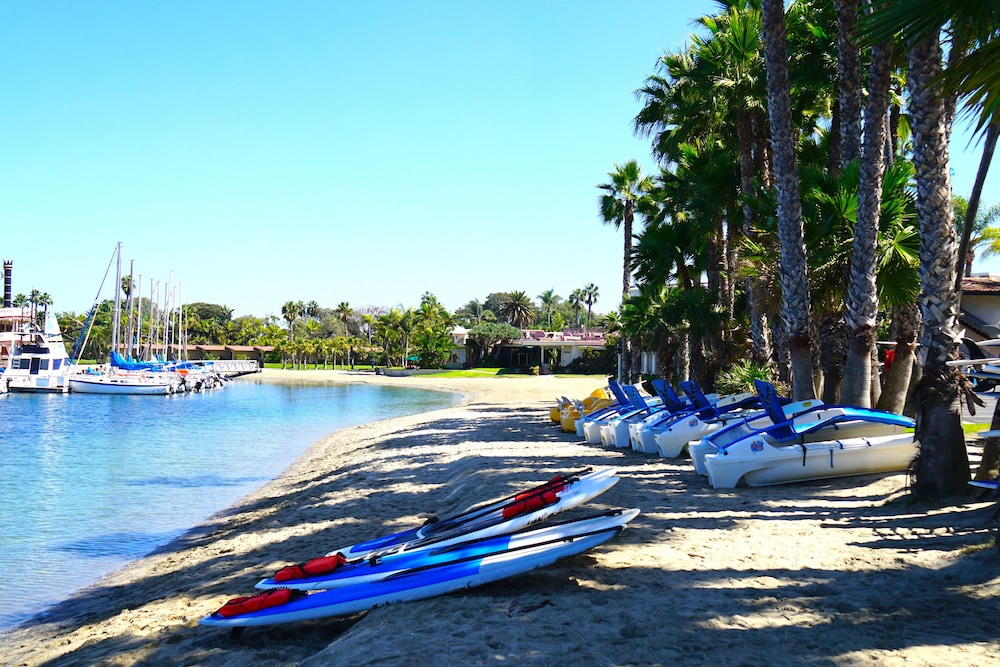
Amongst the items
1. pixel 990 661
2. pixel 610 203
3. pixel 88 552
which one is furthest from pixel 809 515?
pixel 610 203

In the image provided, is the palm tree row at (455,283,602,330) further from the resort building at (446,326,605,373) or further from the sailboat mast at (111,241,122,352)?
the sailboat mast at (111,241,122,352)

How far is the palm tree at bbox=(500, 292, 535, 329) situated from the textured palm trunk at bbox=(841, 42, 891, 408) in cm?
10239

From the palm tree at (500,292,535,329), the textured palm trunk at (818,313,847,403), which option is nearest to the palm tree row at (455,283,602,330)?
the palm tree at (500,292,535,329)

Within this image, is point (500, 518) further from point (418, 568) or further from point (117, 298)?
point (117, 298)

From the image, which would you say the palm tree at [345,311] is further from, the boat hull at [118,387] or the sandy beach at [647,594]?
the sandy beach at [647,594]

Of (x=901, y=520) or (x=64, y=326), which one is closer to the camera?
(x=901, y=520)

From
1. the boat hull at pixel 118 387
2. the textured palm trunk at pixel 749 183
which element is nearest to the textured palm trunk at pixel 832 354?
the textured palm trunk at pixel 749 183

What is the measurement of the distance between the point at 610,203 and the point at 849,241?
27.2 m

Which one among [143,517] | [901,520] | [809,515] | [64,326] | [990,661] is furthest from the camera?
[64,326]

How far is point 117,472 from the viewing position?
20.7 meters

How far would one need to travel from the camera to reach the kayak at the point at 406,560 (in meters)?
6.64

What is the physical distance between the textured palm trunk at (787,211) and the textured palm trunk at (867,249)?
148 cm

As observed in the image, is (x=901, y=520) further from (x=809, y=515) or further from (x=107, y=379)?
(x=107, y=379)

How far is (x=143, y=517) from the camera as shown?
49.0 ft
